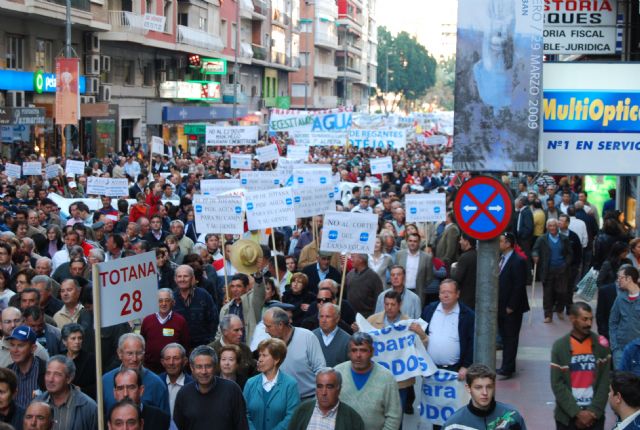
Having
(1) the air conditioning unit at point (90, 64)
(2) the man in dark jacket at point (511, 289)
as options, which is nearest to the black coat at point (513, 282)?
(2) the man in dark jacket at point (511, 289)

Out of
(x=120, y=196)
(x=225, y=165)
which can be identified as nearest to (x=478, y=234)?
(x=120, y=196)

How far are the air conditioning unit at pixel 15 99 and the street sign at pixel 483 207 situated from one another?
1256 inches

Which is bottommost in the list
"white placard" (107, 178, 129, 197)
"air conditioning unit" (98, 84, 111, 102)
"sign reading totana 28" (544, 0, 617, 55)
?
"white placard" (107, 178, 129, 197)

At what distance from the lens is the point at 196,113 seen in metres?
59.6

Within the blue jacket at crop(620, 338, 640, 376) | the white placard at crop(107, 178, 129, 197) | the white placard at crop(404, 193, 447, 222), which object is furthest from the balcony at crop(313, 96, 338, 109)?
the blue jacket at crop(620, 338, 640, 376)

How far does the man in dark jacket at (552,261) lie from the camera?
55.9 feet

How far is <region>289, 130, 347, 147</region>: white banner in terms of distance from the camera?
36572 mm

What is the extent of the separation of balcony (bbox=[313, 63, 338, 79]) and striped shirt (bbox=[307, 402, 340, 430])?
300 feet

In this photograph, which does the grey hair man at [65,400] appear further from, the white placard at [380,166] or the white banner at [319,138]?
the white banner at [319,138]

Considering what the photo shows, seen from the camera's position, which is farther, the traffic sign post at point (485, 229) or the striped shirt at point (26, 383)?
the traffic sign post at point (485, 229)

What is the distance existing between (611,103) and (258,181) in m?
12.6

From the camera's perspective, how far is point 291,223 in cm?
1534

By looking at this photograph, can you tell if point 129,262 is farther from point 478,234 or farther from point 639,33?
point 639,33

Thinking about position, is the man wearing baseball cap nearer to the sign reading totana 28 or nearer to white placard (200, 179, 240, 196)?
the sign reading totana 28
